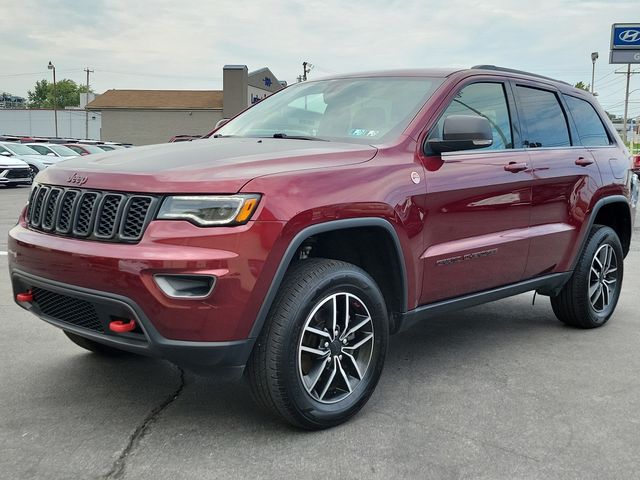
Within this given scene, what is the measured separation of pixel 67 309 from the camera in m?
3.22

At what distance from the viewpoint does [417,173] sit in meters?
3.69

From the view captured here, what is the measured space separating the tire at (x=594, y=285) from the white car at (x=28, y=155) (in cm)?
2000

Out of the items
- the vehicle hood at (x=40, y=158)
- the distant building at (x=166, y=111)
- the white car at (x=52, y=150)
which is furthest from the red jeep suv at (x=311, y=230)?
the distant building at (x=166, y=111)

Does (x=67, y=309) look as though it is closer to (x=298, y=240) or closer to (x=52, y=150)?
(x=298, y=240)

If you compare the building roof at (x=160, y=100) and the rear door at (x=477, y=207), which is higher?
the building roof at (x=160, y=100)

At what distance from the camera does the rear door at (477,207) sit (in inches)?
150

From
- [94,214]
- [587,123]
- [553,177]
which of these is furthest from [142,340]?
[587,123]

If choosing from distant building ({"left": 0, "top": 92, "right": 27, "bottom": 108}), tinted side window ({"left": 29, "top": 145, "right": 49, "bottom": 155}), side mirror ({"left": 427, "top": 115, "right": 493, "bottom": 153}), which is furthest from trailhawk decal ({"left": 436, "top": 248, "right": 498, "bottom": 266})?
distant building ({"left": 0, "top": 92, "right": 27, "bottom": 108})

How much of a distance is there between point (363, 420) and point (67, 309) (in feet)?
5.14

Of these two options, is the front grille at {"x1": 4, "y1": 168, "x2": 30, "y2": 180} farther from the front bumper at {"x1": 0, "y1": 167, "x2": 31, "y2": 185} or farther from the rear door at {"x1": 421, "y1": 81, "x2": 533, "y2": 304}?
the rear door at {"x1": 421, "y1": 81, "x2": 533, "y2": 304}

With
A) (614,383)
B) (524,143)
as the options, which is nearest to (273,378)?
(614,383)

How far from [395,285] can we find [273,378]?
0.95 m

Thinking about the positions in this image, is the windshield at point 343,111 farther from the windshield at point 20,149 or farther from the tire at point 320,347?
the windshield at point 20,149

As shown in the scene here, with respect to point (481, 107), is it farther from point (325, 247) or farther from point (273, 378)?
point (273, 378)
